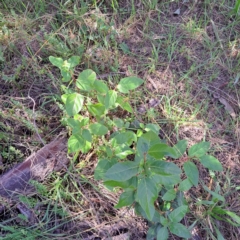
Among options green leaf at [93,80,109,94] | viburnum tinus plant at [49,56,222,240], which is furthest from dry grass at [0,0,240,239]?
green leaf at [93,80,109,94]

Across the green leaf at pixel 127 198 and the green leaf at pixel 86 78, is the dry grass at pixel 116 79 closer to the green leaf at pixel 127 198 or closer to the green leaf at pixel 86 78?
the green leaf at pixel 127 198

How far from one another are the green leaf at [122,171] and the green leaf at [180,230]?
395 millimetres

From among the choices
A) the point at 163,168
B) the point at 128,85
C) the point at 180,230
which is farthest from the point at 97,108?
the point at 180,230

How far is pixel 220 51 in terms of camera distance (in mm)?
2270

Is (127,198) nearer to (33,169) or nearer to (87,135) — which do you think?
(87,135)

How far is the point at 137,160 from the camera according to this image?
1.41 m

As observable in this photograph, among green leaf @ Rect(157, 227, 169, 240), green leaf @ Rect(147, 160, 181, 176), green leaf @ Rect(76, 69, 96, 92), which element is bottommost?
green leaf @ Rect(157, 227, 169, 240)

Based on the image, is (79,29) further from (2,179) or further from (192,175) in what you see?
(192,175)

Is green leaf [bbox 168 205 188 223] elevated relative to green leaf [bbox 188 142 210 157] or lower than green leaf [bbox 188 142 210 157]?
lower

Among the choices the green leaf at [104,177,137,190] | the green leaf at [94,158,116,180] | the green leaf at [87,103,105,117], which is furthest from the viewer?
the green leaf at [87,103,105,117]

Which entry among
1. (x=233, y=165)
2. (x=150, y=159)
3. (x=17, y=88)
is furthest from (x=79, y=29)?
(x=233, y=165)

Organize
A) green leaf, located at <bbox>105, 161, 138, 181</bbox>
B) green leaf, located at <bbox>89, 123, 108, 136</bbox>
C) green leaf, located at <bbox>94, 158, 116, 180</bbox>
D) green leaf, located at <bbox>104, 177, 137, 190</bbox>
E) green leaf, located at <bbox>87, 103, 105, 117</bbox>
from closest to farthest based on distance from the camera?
green leaf, located at <bbox>105, 161, 138, 181</bbox> → green leaf, located at <bbox>104, 177, 137, 190</bbox> → green leaf, located at <bbox>94, 158, 116, 180</bbox> → green leaf, located at <bbox>89, 123, 108, 136</bbox> → green leaf, located at <bbox>87, 103, 105, 117</bbox>

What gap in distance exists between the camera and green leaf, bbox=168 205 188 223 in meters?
1.52

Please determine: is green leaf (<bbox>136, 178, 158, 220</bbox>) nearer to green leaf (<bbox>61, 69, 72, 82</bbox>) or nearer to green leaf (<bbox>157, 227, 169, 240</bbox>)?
green leaf (<bbox>157, 227, 169, 240</bbox>)
